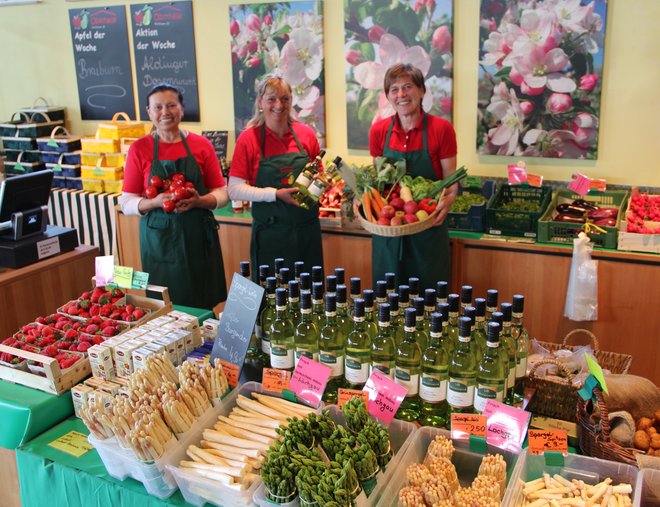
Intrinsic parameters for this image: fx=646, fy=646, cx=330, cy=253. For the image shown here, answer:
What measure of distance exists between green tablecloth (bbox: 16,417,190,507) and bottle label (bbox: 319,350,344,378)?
0.63 meters

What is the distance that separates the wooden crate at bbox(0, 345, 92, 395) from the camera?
233 cm

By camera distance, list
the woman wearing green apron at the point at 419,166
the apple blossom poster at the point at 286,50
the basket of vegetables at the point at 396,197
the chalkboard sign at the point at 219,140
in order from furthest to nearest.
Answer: the chalkboard sign at the point at 219,140 → the apple blossom poster at the point at 286,50 → the woman wearing green apron at the point at 419,166 → the basket of vegetables at the point at 396,197

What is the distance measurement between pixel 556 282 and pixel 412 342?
7.84 feet

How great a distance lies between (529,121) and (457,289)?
133cm

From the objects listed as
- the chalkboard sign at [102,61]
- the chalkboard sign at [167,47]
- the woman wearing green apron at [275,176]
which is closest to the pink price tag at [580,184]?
the woman wearing green apron at [275,176]

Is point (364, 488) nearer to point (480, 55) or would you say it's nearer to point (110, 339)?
point (110, 339)

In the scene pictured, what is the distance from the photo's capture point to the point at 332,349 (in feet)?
7.29

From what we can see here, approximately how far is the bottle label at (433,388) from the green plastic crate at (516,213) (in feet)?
7.98

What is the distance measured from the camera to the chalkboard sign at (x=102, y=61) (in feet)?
20.5

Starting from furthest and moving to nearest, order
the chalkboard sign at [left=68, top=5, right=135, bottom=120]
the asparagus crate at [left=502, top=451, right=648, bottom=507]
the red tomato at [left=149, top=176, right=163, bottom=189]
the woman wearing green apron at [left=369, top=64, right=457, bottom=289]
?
the chalkboard sign at [left=68, top=5, right=135, bottom=120]
the woman wearing green apron at [left=369, top=64, right=457, bottom=289]
the red tomato at [left=149, top=176, right=163, bottom=189]
the asparagus crate at [left=502, top=451, right=648, bottom=507]

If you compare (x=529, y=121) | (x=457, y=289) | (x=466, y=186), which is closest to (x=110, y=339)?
(x=457, y=289)

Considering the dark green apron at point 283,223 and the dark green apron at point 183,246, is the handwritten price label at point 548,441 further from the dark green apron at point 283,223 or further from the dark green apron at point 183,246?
the dark green apron at point 183,246

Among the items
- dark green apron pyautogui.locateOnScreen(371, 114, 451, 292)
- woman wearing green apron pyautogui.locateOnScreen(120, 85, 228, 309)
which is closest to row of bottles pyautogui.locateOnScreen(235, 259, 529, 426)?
dark green apron pyautogui.locateOnScreen(371, 114, 451, 292)

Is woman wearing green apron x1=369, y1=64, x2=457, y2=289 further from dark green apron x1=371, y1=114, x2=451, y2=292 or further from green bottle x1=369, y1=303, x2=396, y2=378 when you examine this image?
green bottle x1=369, y1=303, x2=396, y2=378
